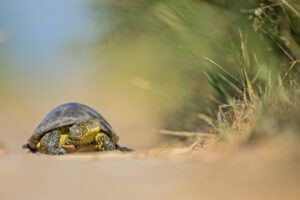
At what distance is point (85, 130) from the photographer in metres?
4.14

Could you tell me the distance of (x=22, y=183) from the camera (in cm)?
215

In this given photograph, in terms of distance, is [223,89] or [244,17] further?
[223,89]

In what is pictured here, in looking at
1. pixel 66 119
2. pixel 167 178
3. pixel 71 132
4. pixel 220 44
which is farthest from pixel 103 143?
pixel 167 178

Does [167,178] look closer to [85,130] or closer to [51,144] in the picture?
[85,130]

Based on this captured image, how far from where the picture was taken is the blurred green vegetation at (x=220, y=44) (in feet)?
11.4

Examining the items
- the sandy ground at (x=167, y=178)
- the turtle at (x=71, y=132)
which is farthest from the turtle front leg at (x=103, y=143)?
the sandy ground at (x=167, y=178)

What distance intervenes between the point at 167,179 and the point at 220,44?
8.24 ft

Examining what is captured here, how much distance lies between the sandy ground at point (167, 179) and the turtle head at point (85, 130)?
1.71 m

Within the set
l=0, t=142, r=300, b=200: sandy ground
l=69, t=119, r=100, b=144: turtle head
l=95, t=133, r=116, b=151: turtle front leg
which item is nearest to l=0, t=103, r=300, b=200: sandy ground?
l=0, t=142, r=300, b=200: sandy ground

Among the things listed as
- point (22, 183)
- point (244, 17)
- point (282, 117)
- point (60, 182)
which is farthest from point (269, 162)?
point (244, 17)

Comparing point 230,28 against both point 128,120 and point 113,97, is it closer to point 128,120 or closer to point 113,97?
point 128,120

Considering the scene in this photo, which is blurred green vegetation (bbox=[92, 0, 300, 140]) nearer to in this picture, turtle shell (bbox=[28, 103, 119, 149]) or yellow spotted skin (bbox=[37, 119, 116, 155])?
turtle shell (bbox=[28, 103, 119, 149])

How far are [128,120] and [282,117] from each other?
24.1 ft

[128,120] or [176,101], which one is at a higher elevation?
[176,101]
